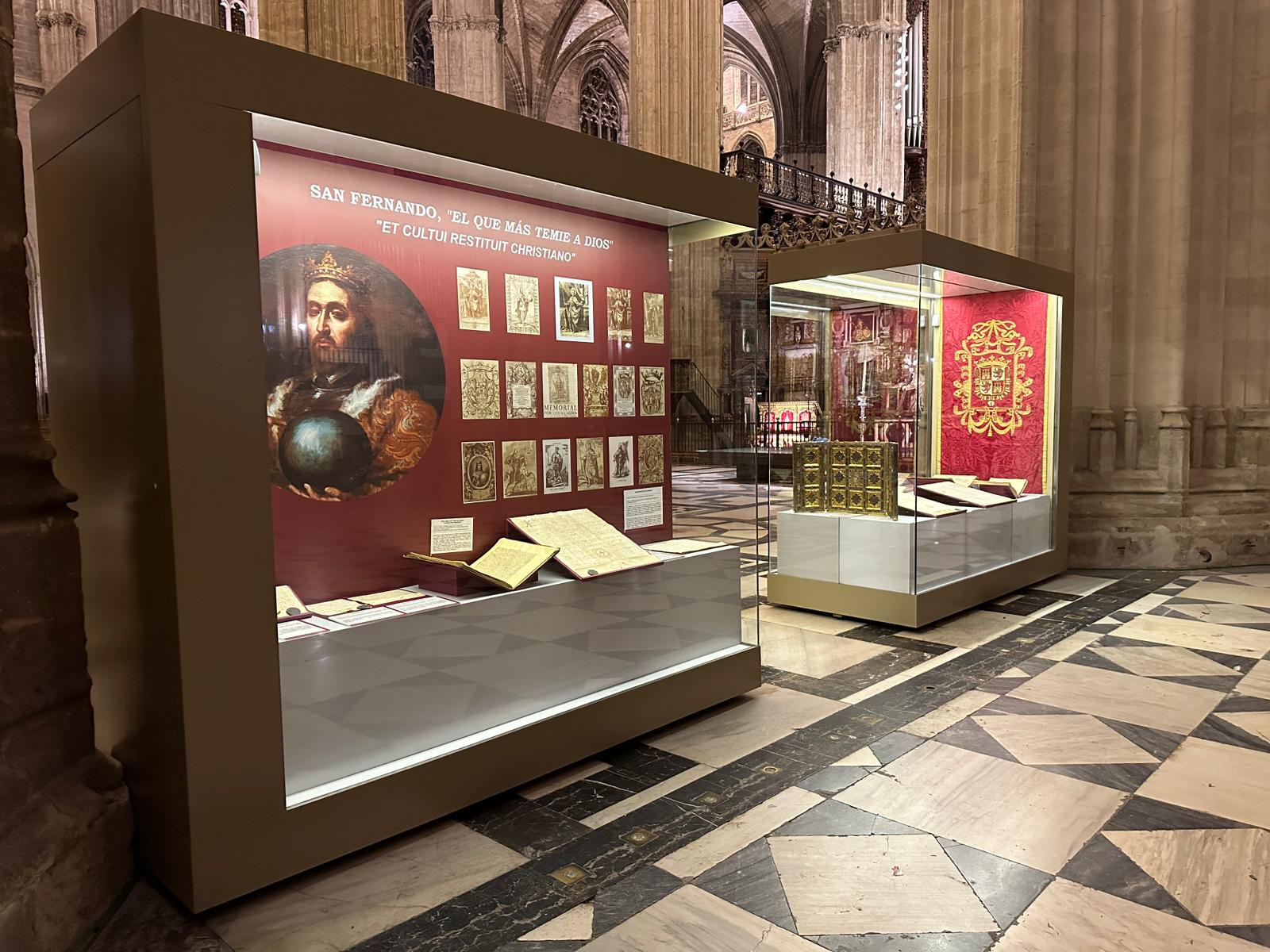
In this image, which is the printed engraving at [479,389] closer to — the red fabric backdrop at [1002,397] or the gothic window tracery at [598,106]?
the red fabric backdrop at [1002,397]

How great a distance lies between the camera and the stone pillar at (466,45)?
2167 centimetres

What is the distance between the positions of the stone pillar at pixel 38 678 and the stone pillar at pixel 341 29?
9.18 ft

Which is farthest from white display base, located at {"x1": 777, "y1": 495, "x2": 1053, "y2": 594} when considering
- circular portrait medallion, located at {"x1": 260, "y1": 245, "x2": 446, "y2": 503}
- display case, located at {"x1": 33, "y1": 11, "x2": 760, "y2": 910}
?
circular portrait medallion, located at {"x1": 260, "y1": 245, "x2": 446, "y2": 503}

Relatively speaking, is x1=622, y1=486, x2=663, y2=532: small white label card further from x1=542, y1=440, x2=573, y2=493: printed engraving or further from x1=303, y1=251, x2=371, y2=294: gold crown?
x1=303, y1=251, x2=371, y2=294: gold crown

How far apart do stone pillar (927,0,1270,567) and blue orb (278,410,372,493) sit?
6548 millimetres

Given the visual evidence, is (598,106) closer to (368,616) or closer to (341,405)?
(341,405)

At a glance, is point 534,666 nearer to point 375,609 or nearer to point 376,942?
point 375,609

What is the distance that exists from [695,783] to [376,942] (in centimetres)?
122

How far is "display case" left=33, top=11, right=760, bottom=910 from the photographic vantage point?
2045mm

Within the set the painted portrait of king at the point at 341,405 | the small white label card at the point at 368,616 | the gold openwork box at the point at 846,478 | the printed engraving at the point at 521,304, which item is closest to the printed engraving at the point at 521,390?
the printed engraving at the point at 521,304

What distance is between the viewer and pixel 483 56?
22031mm

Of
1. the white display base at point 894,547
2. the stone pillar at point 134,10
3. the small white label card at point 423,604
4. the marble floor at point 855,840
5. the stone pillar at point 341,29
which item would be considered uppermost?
the stone pillar at point 134,10

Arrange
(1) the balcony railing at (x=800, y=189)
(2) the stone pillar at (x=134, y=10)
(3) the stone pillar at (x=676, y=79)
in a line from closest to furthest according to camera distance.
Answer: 1. (3) the stone pillar at (x=676, y=79)
2. (2) the stone pillar at (x=134, y=10)
3. (1) the balcony railing at (x=800, y=189)

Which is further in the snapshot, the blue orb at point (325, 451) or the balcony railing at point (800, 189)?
the balcony railing at point (800, 189)
